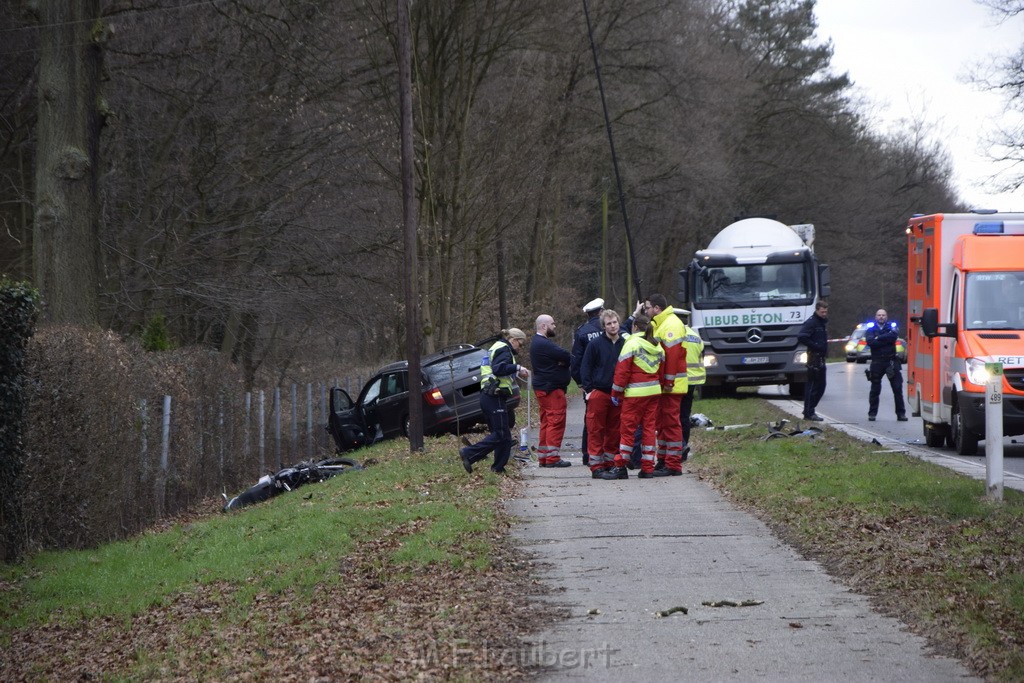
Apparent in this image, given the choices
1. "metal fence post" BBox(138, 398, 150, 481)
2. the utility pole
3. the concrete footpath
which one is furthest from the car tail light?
the concrete footpath

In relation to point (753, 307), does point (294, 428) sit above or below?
below

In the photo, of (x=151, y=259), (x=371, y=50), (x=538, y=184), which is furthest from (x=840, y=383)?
(x=151, y=259)

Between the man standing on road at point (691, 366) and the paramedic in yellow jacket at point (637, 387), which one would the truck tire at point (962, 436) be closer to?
the man standing on road at point (691, 366)

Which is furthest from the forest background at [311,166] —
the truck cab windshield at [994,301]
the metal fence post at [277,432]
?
the truck cab windshield at [994,301]

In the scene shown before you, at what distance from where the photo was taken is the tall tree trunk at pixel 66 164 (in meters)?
17.3

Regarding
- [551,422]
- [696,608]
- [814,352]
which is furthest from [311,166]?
[696,608]

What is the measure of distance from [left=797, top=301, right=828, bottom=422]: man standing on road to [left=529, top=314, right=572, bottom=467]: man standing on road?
6.12 m

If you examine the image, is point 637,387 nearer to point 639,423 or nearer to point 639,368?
point 639,368

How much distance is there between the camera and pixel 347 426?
23281 millimetres

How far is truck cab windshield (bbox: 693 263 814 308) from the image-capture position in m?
26.5

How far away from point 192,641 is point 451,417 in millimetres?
13649

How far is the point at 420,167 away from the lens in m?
29.2

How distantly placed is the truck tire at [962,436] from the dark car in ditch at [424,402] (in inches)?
267

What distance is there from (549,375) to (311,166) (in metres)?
12.7
